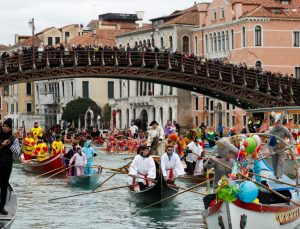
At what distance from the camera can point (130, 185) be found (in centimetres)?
2209

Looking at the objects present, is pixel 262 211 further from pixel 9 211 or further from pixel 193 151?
pixel 193 151

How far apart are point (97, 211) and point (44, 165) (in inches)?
372

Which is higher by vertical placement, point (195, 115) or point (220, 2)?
point (220, 2)

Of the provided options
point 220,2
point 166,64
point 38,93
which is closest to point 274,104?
point 166,64

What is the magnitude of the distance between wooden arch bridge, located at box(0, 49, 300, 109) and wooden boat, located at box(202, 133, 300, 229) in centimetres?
2766

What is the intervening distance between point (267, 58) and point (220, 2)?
550cm

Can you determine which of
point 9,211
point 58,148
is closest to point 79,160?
point 58,148

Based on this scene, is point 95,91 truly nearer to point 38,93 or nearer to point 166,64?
point 38,93

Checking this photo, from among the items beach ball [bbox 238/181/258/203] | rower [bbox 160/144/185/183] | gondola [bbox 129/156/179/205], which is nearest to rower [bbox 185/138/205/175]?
rower [bbox 160/144/185/183]

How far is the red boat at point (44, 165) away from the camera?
101 ft

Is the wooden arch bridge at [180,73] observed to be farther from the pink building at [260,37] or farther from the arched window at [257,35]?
the arched window at [257,35]

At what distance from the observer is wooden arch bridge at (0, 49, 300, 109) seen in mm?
45438

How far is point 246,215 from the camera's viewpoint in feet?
51.9

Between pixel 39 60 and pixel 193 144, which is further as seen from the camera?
pixel 39 60
